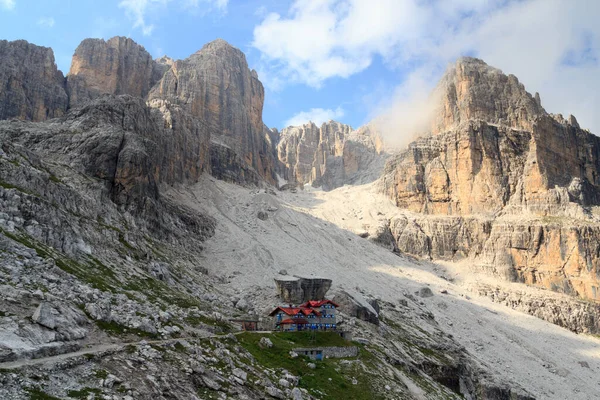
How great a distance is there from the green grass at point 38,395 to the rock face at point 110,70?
15235 centimetres

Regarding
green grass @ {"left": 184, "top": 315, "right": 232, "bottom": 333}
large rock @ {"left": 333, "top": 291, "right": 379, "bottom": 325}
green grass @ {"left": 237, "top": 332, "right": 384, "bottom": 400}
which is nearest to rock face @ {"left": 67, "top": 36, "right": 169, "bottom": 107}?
large rock @ {"left": 333, "top": 291, "right": 379, "bottom": 325}

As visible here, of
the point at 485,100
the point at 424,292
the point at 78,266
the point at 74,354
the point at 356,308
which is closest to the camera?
the point at 74,354

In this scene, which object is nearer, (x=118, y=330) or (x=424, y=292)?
(x=118, y=330)

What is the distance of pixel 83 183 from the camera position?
248 feet

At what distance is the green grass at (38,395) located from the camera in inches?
787

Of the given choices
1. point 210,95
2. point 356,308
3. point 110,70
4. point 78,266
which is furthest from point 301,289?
point 110,70

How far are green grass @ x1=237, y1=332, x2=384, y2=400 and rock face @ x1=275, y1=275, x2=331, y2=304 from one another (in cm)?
2753

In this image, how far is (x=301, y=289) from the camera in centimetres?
7844

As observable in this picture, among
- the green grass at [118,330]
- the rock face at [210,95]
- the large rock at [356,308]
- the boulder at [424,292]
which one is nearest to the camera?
the green grass at [118,330]

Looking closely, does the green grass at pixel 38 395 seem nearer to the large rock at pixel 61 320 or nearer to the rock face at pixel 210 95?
the large rock at pixel 61 320

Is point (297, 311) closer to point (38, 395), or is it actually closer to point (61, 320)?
point (61, 320)

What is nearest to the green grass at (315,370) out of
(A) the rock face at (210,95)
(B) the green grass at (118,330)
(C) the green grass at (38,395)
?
(B) the green grass at (118,330)

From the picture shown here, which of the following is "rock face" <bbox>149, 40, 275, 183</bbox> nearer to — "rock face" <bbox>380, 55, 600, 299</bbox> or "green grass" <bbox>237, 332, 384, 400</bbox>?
"rock face" <bbox>380, 55, 600, 299</bbox>

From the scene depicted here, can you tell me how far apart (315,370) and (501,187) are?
474 feet
